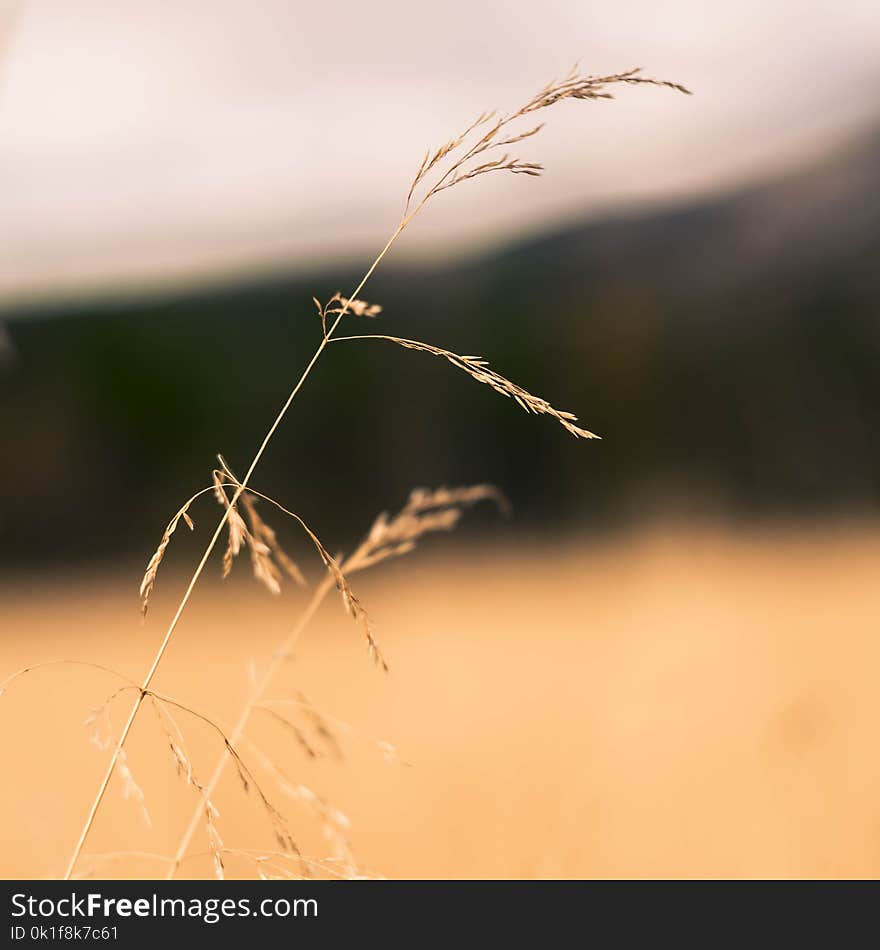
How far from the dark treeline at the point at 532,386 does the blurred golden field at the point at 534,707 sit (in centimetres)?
53

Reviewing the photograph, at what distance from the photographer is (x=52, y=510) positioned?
7.46 metres

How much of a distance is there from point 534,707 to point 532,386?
349cm

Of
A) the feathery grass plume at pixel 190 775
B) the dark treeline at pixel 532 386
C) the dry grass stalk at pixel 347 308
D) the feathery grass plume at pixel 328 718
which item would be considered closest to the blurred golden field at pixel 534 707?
the feathery grass plume at pixel 328 718

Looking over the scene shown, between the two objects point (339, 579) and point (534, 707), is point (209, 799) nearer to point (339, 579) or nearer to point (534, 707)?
point (339, 579)

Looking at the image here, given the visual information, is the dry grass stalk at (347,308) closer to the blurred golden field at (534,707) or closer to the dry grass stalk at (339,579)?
the dry grass stalk at (339,579)

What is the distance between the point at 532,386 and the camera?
6.65 m

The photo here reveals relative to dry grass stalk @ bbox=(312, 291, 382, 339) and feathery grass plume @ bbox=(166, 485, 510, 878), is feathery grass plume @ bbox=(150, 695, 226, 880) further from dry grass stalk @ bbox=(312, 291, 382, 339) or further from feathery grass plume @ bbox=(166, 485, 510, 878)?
dry grass stalk @ bbox=(312, 291, 382, 339)

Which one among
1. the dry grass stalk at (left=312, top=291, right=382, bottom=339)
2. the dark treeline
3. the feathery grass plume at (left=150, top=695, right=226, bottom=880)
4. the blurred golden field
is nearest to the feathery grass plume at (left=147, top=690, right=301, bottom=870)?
the feathery grass plume at (left=150, top=695, right=226, bottom=880)

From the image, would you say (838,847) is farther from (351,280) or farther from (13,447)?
(13,447)

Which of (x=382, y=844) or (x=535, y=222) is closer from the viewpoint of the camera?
(x=382, y=844)

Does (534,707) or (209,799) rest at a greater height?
(209,799)

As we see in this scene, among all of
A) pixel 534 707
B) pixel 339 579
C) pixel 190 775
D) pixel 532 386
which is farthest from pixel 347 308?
pixel 532 386

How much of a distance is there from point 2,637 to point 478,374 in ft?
19.1

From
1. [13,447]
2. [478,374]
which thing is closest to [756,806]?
[478,374]
